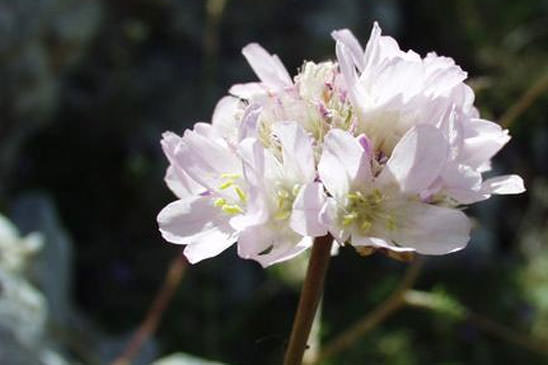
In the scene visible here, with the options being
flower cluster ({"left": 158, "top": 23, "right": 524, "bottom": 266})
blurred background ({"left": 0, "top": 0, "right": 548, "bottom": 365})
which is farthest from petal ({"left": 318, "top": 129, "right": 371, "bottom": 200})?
blurred background ({"left": 0, "top": 0, "right": 548, "bottom": 365})

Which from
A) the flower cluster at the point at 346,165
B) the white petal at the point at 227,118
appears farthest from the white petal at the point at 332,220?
the white petal at the point at 227,118

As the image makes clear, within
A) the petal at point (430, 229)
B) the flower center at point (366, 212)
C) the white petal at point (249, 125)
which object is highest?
the white petal at point (249, 125)

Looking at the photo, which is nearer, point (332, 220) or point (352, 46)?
point (332, 220)

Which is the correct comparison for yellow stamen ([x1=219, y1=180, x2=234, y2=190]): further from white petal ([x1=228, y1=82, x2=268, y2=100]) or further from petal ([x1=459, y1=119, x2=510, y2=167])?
petal ([x1=459, y1=119, x2=510, y2=167])

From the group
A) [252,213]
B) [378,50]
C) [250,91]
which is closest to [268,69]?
[250,91]

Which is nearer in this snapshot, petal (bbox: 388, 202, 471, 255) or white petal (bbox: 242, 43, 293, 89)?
petal (bbox: 388, 202, 471, 255)

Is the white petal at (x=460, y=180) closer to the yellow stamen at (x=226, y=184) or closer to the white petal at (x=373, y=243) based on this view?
the white petal at (x=373, y=243)

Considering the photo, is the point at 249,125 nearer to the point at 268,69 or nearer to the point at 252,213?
the point at 252,213

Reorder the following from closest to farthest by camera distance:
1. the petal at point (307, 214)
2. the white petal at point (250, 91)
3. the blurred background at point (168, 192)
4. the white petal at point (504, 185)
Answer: the petal at point (307, 214), the white petal at point (504, 185), the white petal at point (250, 91), the blurred background at point (168, 192)
